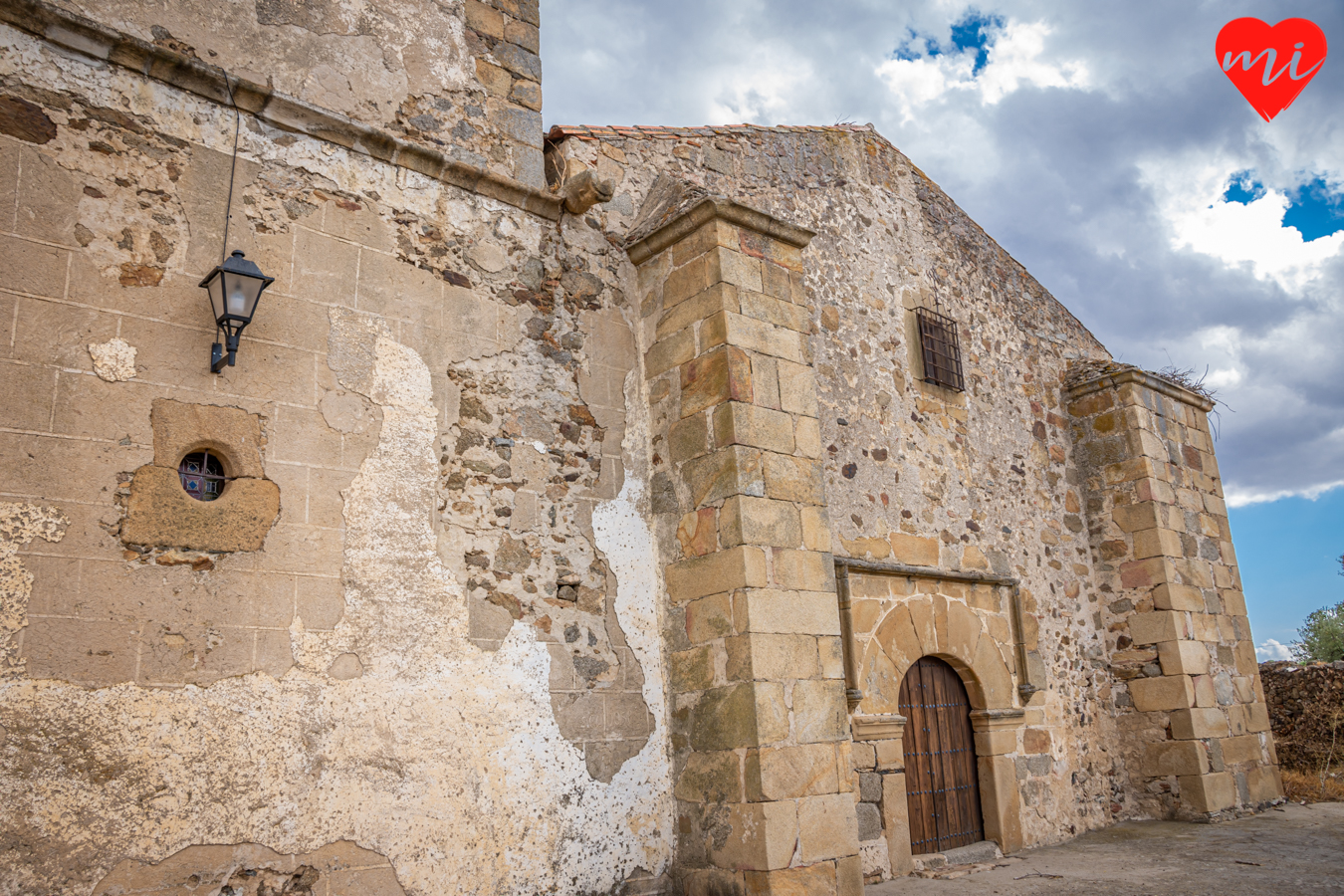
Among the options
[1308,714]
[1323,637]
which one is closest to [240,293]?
[1308,714]

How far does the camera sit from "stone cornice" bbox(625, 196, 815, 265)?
5137mm

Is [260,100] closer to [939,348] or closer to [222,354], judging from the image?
[222,354]

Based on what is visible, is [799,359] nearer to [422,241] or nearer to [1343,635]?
[422,241]

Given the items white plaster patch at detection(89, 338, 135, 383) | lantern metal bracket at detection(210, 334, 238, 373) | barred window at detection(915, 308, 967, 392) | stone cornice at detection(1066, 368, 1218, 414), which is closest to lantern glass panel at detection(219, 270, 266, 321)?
lantern metal bracket at detection(210, 334, 238, 373)

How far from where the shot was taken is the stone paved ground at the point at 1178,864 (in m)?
5.30

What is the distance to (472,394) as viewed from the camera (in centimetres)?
461

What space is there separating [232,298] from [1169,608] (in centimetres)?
735

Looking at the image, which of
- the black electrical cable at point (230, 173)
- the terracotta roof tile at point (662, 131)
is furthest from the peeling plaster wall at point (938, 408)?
the black electrical cable at point (230, 173)

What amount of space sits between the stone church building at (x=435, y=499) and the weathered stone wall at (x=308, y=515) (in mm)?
15

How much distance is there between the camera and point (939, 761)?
6402 mm

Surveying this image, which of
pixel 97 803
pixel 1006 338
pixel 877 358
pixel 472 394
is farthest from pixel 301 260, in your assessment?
pixel 1006 338

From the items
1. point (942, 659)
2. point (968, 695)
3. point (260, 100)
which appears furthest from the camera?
point (968, 695)

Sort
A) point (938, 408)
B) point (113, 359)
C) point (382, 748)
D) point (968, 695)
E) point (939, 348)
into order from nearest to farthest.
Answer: point (113, 359)
point (382, 748)
point (968, 695)
point (938, 408)
point (939, 348)

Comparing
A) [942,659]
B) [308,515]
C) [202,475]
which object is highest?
[202,475]
